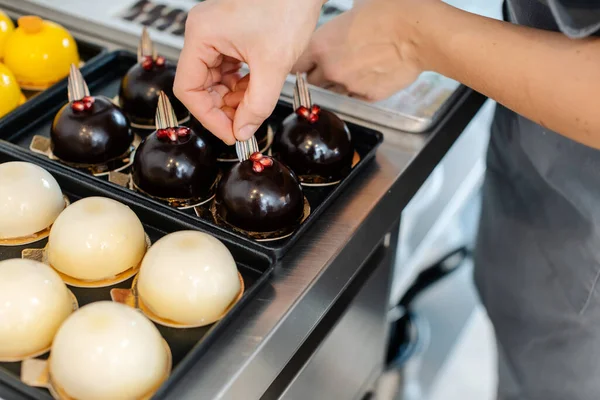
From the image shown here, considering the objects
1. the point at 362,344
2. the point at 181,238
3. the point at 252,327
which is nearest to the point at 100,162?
the point at 181,238

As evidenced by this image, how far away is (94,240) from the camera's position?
2.47 ft

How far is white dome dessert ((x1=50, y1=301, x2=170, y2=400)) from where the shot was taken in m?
0.63

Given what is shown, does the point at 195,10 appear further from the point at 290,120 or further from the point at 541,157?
the point at 541,157

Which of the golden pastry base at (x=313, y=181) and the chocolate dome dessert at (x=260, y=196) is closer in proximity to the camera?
the chocolate dome dessert at (x=260, y=196)

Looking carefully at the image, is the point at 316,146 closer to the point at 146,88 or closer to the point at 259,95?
the point at 259,95

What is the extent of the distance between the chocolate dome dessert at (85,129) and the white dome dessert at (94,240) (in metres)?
0.15

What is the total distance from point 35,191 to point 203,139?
22 cm

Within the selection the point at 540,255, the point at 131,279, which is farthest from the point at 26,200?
the point at 540,255

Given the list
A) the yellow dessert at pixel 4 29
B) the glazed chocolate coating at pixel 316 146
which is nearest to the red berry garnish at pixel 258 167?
the glazed chocolate coating at pixel 316 146

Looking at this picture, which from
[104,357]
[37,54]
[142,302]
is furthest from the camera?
[37,54]

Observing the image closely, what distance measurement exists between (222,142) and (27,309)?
38 cm

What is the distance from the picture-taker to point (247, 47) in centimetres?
77

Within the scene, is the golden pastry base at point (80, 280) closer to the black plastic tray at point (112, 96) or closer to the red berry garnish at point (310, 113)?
the black plastic tray at point (112, 96)

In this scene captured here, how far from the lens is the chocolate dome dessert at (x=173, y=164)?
85cm
